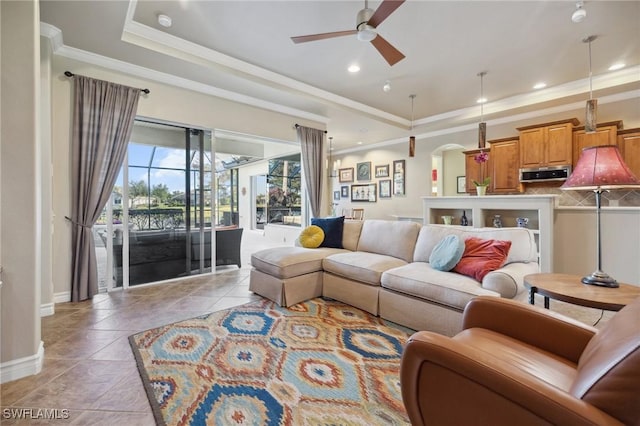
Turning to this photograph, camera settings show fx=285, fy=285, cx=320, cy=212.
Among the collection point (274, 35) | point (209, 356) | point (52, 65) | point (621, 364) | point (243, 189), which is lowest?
point (209, 356)

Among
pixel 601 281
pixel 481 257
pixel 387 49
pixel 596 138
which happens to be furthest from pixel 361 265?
pixel 596 138

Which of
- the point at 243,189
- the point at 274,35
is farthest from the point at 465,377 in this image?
the point at 243,189

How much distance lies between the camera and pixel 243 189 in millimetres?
10492

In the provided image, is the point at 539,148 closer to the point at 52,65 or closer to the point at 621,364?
the point at 621,364

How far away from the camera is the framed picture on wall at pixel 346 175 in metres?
8.42

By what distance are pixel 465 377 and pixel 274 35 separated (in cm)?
334

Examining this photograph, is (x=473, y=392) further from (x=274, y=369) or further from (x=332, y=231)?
(x=332, y=231)

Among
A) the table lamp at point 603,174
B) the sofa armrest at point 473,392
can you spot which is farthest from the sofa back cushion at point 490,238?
the sofa armrest at point 473,392

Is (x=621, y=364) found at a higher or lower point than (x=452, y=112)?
lower

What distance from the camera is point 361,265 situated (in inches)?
116

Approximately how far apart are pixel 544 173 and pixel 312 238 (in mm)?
3932

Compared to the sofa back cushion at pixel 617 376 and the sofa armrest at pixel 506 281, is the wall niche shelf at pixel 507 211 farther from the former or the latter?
the sofa back cushion at pixel 617 376

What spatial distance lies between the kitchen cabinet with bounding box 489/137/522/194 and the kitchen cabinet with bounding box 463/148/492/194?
0.08 meters

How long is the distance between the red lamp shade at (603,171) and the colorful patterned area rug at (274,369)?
1.73 metres
